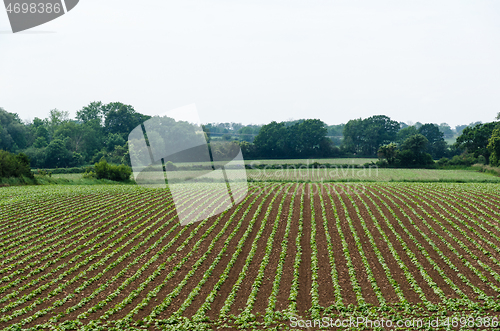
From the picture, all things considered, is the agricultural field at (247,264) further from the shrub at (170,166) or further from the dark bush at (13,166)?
the shrub at (170,166)

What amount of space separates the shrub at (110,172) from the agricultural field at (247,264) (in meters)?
19.7

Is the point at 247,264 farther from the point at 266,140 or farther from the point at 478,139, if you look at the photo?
the point at 266,140

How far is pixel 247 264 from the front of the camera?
1313 cm

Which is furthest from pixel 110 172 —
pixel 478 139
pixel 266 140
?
pixel 478 139

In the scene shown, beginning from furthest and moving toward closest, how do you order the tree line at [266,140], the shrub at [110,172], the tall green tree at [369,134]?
the tall green tree at [369,134] < the tree line at [266,140] < the shrub at [110,172]

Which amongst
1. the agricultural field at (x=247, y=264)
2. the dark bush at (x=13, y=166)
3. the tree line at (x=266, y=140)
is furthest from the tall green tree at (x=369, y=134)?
the dark bush at (x=13, y=166)

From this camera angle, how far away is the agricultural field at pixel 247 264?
31.2 feet

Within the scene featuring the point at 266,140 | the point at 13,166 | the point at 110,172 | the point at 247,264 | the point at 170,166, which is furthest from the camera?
the point at 266,140

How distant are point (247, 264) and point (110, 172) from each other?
3529 cm

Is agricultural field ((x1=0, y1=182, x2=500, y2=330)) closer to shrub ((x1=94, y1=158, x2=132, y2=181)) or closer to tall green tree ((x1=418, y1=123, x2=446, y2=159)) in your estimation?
shrub ((x1=94, y1=158, x2=132, y2=181))

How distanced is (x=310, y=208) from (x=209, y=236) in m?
8.07

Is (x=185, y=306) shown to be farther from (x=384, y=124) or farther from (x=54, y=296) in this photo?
(x=384, y=124)

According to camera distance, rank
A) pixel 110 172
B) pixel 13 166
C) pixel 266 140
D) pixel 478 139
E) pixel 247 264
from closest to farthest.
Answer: pixel 247 264, pixel 13 166, pixel 110 172, pixel 478 139, pixel 266 140

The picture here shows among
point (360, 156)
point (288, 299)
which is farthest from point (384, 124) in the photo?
point (288, 299)
